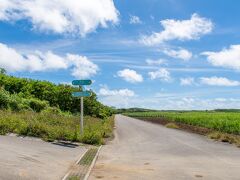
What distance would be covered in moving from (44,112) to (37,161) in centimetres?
1997

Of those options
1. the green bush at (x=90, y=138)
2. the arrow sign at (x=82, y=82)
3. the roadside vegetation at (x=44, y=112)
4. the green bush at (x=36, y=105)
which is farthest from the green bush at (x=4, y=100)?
the green bush at (x=90, y=138)

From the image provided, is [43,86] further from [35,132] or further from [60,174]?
[60,174]

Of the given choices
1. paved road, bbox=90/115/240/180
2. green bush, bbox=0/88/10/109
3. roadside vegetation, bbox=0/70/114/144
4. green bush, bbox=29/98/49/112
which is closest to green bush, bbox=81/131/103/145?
roadside vegetation, bbox=0/70/114/144

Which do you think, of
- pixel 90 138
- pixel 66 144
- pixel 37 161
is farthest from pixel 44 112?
pixel 37 161

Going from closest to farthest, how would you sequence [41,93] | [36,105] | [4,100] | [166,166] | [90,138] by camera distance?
[166,166]
[90,138]
[4,100]
[36,105]
[41,93]

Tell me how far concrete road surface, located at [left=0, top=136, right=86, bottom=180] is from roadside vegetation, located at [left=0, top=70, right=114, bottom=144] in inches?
99.6

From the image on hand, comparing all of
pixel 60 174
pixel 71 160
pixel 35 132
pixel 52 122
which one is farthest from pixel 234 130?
pixel 60 174

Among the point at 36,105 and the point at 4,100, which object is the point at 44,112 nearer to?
the point at 4,100

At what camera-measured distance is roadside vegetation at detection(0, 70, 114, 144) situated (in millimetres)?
21234

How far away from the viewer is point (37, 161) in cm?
1310

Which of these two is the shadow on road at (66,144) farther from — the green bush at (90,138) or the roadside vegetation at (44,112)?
the green bush at (90,138)

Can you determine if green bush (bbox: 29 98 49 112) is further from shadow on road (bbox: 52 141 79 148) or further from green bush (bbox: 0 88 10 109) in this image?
shadow on road (bbox: 52 141 79 148)

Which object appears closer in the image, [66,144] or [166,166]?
[166,166]

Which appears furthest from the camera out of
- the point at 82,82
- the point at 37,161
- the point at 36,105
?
the point at 36,105
